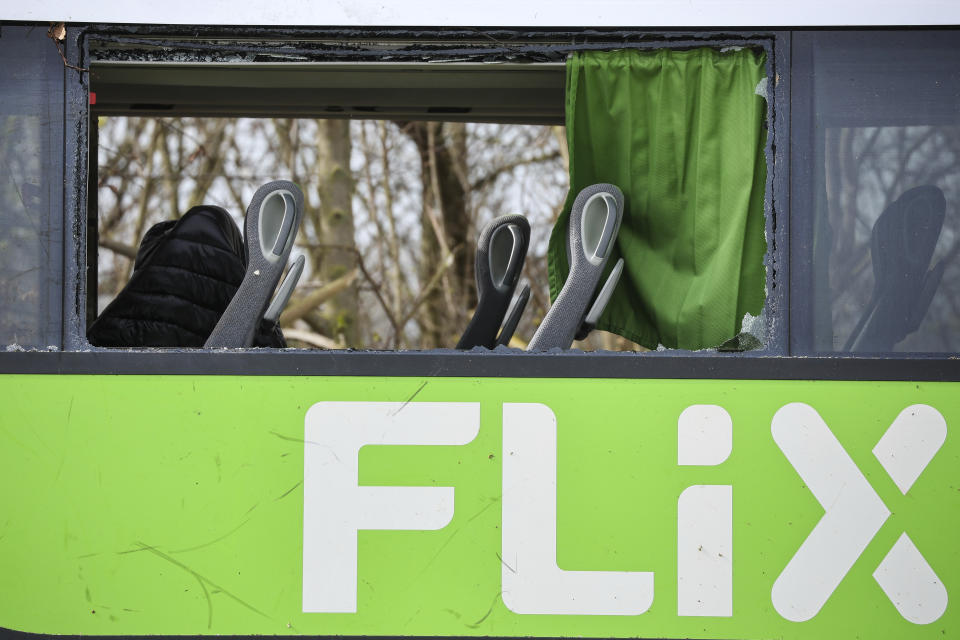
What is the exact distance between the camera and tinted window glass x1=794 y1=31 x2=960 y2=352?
2.07m

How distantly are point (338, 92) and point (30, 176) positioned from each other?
115cm

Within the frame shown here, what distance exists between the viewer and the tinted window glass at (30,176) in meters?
2.08

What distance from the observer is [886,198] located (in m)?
2.07

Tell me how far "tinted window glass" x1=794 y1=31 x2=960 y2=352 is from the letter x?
181 mm

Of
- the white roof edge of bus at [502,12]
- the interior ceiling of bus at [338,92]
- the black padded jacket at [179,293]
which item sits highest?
the interior ceiling of bus at [338,92]

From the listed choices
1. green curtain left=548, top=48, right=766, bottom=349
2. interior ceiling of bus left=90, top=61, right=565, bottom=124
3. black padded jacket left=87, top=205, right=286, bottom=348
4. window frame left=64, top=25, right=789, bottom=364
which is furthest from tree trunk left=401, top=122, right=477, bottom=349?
window frame left=64, top=25, right=789, bottom=364

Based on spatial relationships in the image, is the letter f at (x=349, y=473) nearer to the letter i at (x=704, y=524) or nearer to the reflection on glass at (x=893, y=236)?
the letter i at (x=704, y=524)

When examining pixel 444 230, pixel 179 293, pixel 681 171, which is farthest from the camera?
pixel 444 230

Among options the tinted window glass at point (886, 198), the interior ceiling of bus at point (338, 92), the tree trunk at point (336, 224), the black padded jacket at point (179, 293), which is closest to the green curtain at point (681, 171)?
the tinted window glass at point (886, 198)

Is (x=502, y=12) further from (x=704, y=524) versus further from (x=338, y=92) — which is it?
(x=704, y=524)

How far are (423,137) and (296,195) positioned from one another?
7.55 meters

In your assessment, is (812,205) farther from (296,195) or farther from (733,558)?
(296,195)

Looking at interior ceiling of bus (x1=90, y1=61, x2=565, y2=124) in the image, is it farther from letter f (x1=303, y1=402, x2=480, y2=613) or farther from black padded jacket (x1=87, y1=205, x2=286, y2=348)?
letter f (x1=303, y1=402, x2=480, y2=613)

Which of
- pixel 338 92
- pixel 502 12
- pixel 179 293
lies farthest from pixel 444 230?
pixel 502 12
